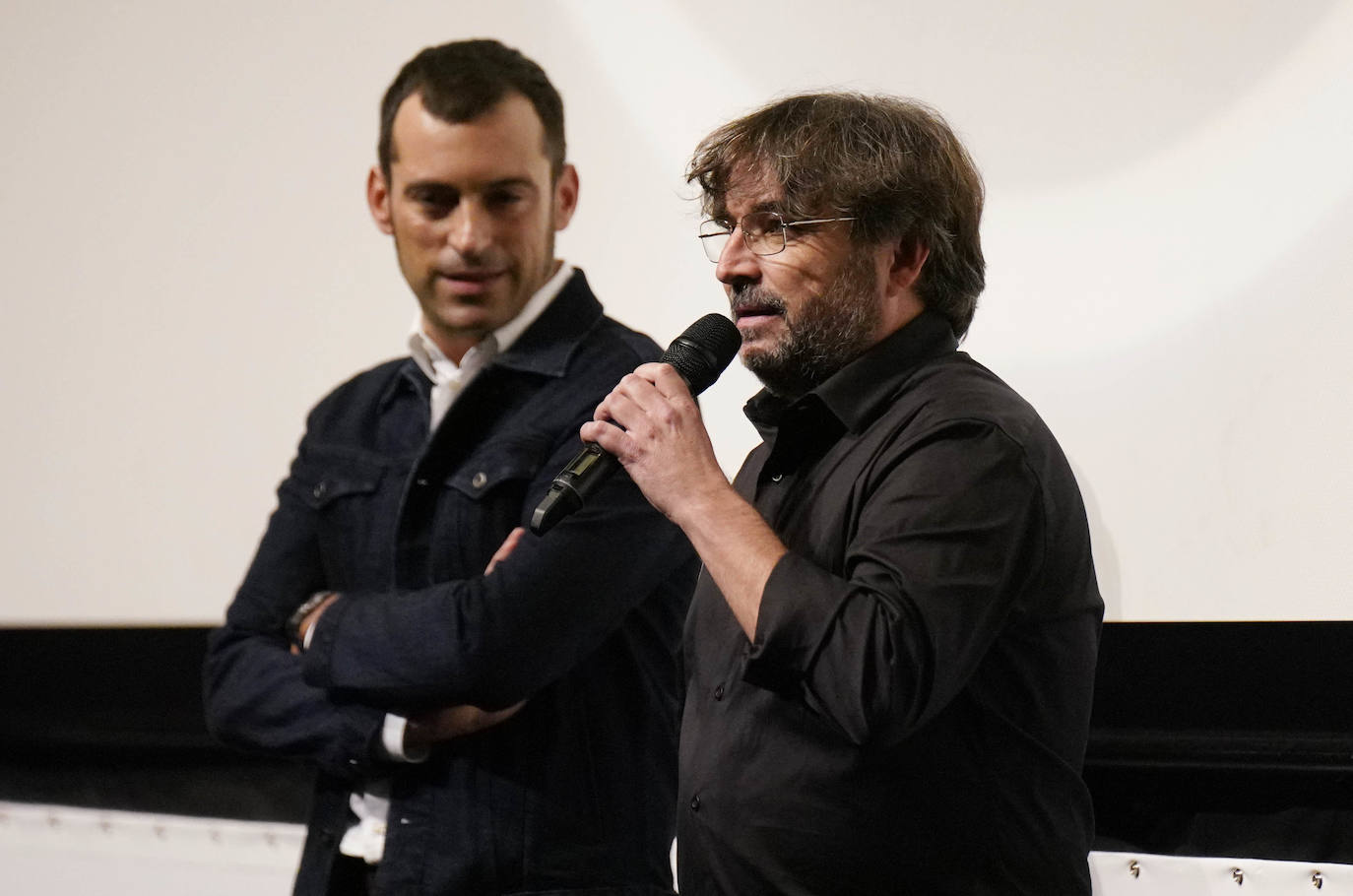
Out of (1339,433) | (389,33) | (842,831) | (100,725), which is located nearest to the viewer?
(842,831)

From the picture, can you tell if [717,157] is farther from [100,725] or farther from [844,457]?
[100,725]

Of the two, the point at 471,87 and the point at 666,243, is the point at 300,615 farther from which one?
the point at 666,243

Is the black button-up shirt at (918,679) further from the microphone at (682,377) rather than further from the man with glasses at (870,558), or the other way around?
the microphone at (682,377)

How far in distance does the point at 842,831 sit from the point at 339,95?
6.96 ft

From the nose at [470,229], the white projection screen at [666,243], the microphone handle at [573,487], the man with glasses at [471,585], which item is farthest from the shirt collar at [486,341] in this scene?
the microphone handle at [573,487]

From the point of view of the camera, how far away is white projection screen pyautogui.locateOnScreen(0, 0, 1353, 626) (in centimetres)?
210

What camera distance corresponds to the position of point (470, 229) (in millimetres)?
2049

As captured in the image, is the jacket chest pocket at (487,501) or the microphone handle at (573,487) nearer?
the microphone handle at (573,487)

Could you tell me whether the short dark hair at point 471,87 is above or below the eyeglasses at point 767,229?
above

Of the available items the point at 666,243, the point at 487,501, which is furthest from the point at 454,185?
the point at 666,243

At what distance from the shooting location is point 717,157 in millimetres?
1650

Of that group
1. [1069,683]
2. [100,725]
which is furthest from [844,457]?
[100,725]

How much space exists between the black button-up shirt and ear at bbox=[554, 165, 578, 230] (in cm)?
84

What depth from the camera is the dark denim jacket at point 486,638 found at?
70.5 inches
